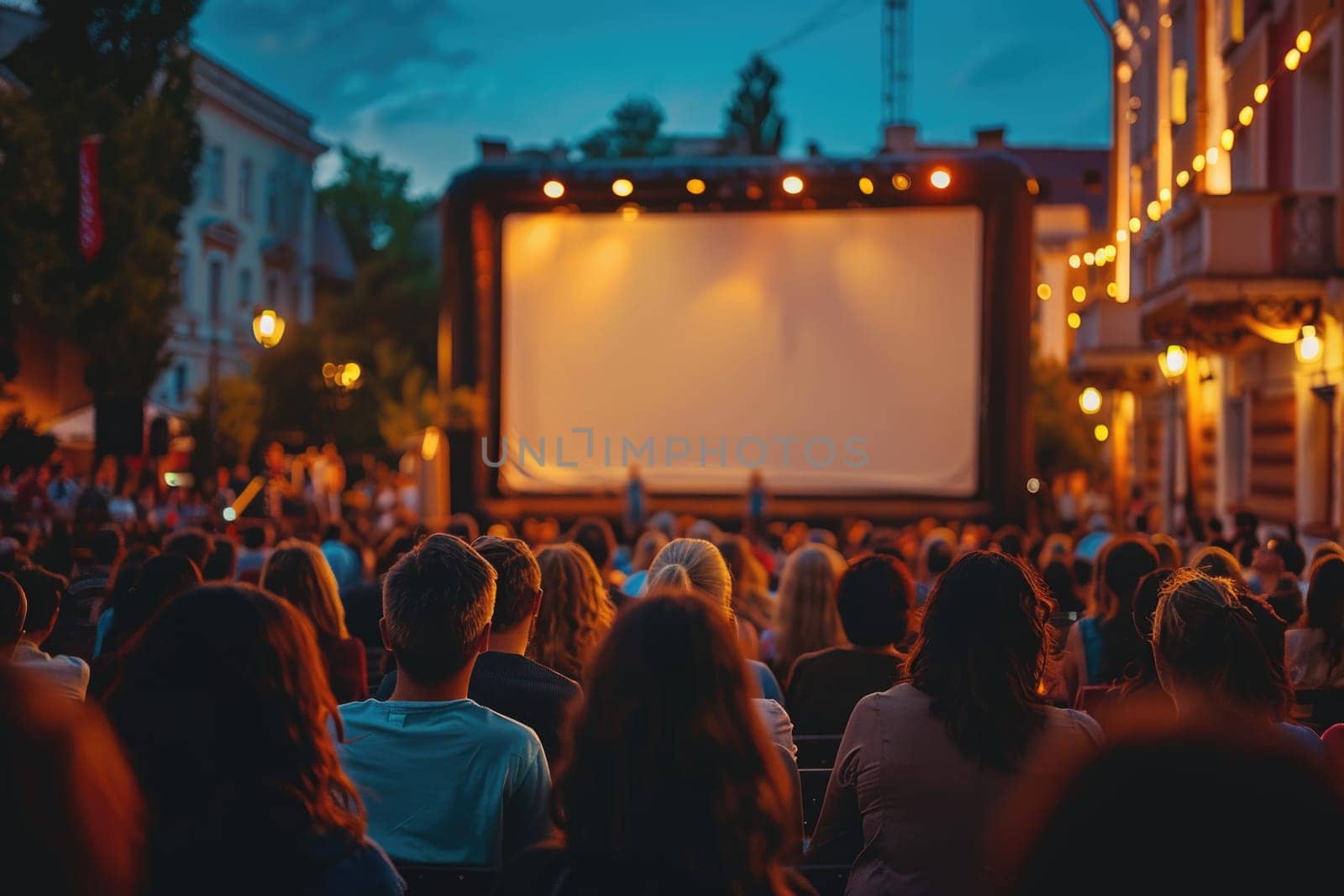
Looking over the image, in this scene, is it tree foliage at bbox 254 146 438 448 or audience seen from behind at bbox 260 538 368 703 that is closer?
Result: audience seen from behind at bbox 260 538 368 703

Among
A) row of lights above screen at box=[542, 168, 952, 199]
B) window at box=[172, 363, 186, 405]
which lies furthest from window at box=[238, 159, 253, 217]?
row of lights above screen at box=[542, 168, 952, 199]

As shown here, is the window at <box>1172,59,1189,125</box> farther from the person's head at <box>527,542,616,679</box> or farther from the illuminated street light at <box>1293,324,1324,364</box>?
the person's head at <box>527,542,616,679</box>

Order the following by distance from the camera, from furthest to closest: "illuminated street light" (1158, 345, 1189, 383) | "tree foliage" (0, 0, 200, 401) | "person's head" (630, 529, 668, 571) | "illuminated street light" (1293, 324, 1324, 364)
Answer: "tree foliage" (0, 0, 200, 401) < "illuminated street light" (1158, 345, 1189, 383) < "illuminated street light" (1293, 324, 1324, 364) < "person's head" (630, 529, 668, 571)

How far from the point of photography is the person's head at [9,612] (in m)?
4.25

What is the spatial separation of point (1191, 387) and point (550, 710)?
51.7 ft

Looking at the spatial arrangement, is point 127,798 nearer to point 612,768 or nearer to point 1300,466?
point 612,768

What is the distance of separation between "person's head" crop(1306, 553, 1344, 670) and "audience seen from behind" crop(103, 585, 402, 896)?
13.1ft

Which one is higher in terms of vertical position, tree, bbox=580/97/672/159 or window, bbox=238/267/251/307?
tree, bbox=580/97/672/159

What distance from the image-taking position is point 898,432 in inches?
630

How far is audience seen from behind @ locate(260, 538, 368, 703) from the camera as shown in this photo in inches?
203

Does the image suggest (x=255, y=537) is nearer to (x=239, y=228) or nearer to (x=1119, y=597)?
(x=1119, y=597)

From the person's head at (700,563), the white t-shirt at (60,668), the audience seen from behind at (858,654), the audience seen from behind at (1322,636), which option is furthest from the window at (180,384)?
the audience seen from behind at (1322,636)

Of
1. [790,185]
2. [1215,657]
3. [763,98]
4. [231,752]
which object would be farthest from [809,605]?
[763,98]

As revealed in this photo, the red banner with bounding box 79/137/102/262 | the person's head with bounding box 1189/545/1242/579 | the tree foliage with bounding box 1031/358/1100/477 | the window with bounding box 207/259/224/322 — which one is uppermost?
the window with bounding box 207/259/224/322
